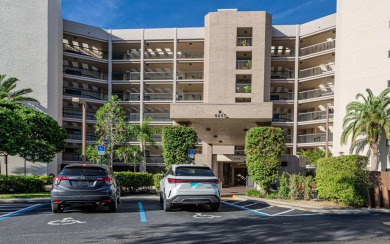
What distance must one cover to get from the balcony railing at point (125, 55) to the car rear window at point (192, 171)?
139ft

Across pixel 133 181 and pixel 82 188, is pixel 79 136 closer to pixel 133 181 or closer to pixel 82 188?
pixel 133 181

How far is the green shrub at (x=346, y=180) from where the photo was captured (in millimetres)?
12984

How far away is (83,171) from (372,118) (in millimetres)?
29659

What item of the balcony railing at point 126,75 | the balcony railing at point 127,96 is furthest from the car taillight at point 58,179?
the balcony railing at point 126,75

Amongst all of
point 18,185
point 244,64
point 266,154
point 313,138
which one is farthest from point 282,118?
point 18,185

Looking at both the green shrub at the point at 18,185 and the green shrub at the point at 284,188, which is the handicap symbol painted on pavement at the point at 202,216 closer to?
the green shrub at the point at 284,188

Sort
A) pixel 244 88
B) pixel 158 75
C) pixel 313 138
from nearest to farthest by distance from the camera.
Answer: pixel 313 138
pixel 244 88
pixel 158 75

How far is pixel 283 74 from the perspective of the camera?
50938mm

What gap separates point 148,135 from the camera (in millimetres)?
44250

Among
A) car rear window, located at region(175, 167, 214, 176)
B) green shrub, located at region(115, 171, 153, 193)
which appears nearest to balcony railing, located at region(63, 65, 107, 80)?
green shrub, located at region(115, 171, 153, 193)

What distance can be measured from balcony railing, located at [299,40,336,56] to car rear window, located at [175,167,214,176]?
41.1 m

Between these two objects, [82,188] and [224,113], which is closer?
[82,188]

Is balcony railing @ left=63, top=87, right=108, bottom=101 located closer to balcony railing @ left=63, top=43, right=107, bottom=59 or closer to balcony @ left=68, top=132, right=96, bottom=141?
balcony @ left=68, top=132, right=96, bottom=141

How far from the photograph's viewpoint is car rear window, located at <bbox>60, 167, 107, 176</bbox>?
34.2 feet
